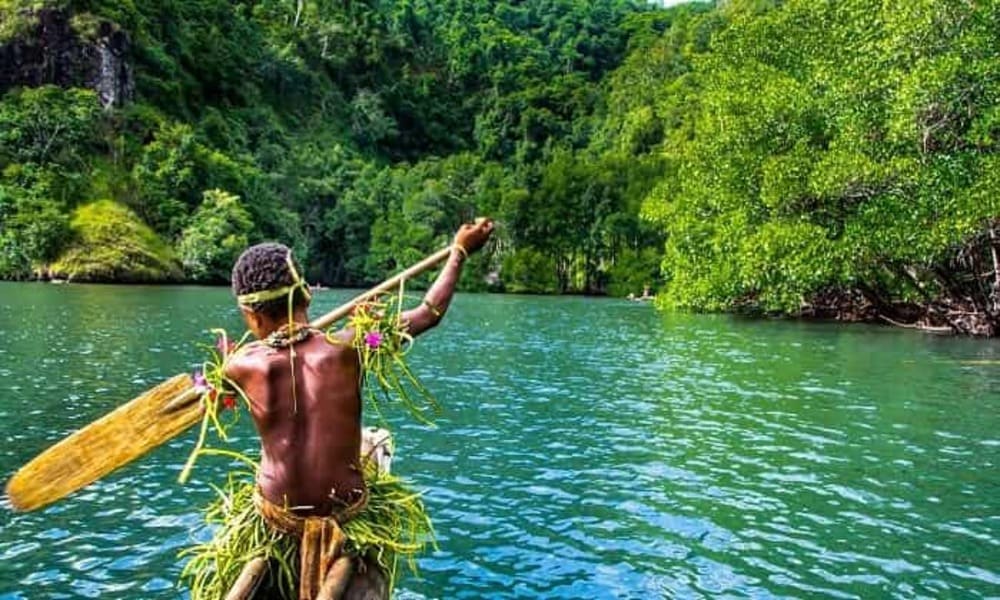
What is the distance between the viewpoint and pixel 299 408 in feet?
13.6

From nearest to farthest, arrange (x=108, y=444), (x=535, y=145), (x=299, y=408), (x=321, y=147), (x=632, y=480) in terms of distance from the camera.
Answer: (x=299, y=408) < (x=108, y=444) < (x=632, y=480) < (x=321, y=147) < (x=535, y=145)

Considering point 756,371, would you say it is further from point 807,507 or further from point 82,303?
point 82,303

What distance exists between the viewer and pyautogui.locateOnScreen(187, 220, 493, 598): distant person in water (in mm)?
4156

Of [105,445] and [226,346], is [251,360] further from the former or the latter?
[105,445]

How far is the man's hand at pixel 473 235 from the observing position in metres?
5.16

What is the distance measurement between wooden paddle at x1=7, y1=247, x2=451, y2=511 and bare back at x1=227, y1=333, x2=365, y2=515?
2.89 ft

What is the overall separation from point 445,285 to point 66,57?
89041 millimetres

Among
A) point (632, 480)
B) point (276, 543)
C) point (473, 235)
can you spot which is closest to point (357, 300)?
point (473, 235)

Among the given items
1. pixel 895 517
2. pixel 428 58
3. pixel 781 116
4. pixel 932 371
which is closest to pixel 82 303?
pixel 781 116

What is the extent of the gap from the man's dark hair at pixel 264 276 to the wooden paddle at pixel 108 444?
785 millimetres

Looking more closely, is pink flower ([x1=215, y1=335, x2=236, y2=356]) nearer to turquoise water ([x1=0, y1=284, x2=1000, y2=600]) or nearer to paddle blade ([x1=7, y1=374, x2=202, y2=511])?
paddle blade ([x1=7, y1=374, x2=202, y2=511])

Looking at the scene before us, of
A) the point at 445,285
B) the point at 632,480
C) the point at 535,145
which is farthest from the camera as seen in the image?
the point at 535,145

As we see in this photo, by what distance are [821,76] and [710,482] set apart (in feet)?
96.0

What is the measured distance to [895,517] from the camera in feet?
29.8
